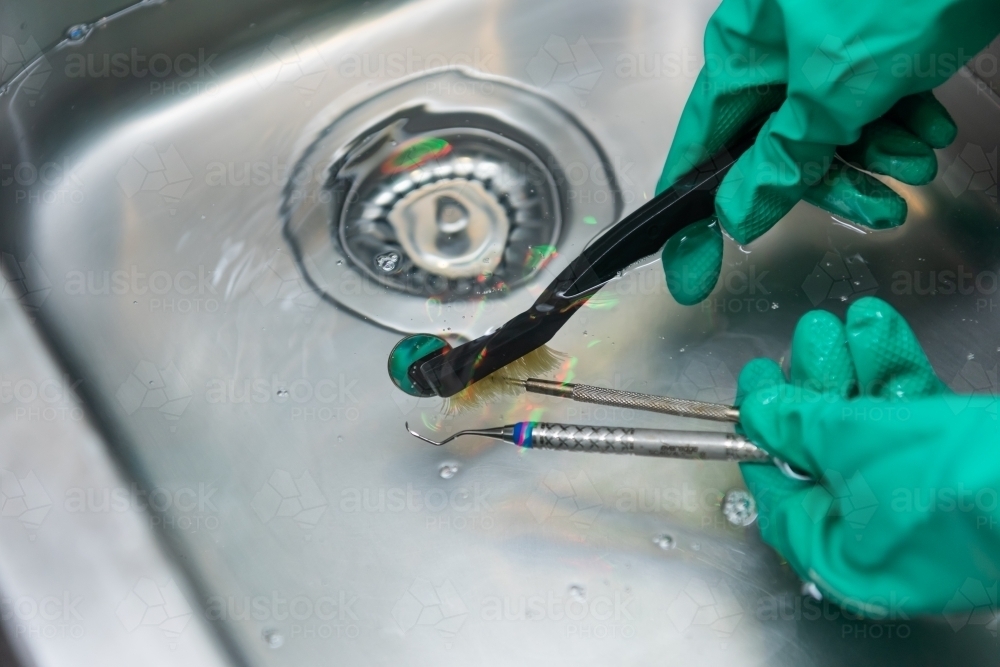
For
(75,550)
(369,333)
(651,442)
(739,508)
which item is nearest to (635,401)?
(651,442)

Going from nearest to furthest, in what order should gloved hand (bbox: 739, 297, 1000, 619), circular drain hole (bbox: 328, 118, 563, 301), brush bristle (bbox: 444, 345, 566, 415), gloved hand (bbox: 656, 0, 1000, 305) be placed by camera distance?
gloved hand (bbox: 739, 297, 1000, 619), gloved hand (bbox: 656, 0, 1000, 305), brush bristle (bbox: 444, 345, 566, 415), circular drain hole (bbox: 328, 118, 563, 301)

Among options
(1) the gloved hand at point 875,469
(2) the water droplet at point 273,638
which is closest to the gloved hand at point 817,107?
(1) the gloved hand at point 875,469

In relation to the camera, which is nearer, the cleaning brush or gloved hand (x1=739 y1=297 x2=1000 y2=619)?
gloved hand (x1=739 y1=297 x2=1000 y2=619)

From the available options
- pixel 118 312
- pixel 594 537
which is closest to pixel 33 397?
pixel 118 312

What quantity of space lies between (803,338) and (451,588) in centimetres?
Answer: 39

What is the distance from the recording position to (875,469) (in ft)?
1.93

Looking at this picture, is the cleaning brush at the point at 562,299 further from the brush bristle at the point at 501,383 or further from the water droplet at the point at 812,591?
the water droplet at the point at 812,591

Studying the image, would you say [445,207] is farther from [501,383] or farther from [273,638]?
[273,638]

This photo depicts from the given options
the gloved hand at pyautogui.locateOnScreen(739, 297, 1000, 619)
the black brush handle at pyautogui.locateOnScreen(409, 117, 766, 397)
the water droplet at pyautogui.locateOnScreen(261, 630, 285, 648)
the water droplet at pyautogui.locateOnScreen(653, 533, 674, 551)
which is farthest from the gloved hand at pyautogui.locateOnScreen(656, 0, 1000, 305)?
the water droplet at pyautogui.locateOnScreen(261, 630, 285, 648)

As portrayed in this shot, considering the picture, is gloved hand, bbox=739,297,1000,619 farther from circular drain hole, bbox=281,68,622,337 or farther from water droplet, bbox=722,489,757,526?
circular drain hole, bbox=281,68,622,337

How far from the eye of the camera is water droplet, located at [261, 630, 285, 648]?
0.72 meters

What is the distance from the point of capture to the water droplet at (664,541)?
0.75m

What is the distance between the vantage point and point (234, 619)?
73 centimetres

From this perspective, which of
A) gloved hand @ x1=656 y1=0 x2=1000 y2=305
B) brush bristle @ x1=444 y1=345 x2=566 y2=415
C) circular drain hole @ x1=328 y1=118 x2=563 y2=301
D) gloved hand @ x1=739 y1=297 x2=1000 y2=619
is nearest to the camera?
gloved hand @ x1=739 y1=297 x2=1000 y2=619
